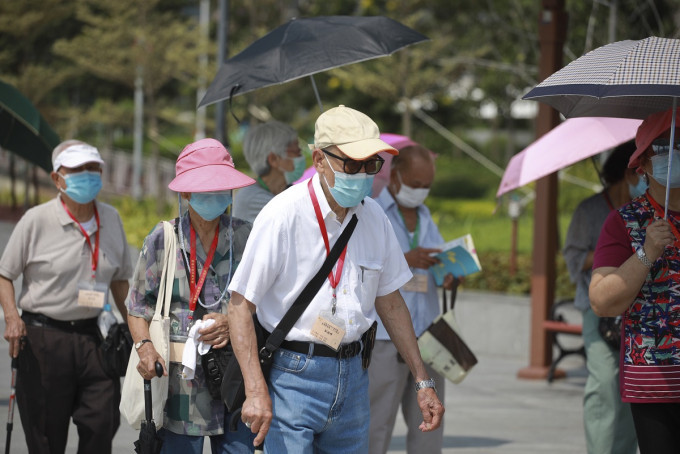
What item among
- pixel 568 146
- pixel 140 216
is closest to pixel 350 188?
pixel 568 146

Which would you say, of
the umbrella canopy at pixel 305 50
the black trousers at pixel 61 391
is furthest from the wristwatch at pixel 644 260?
the black trousers at pixel 61 391

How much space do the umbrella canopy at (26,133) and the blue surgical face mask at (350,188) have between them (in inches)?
121

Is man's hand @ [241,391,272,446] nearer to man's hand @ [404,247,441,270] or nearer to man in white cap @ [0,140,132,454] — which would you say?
man in white cap @ [0,140,132,454]

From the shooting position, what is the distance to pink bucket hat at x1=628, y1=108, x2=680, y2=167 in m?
4.50

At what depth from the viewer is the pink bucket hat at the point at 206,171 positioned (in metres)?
4.64

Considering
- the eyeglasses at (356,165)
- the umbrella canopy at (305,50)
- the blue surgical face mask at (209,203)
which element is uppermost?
the umbrella canopy at (305,50)

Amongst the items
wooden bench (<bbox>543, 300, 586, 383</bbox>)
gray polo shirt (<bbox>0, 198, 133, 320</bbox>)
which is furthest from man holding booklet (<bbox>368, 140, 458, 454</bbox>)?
wooden bench (<bbox>543, 300, 586, 383</bbox>)

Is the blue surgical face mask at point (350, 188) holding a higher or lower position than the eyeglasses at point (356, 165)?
lower

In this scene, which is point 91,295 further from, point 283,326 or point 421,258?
point 283,326

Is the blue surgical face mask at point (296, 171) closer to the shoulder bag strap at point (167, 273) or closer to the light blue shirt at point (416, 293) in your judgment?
the light blue shirt at point (416, 293)

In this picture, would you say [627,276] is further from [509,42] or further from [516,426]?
[509,42]

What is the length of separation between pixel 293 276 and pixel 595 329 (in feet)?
9.18

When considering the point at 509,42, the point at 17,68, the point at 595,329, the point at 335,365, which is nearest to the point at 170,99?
the point at 17,68

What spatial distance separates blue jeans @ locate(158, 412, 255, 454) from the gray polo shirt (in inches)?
56.0
